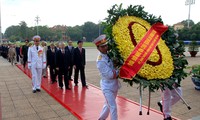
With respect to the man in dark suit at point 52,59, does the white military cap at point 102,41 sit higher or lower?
higher

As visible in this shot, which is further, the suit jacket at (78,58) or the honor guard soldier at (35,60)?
the suit jacket at (78,58)

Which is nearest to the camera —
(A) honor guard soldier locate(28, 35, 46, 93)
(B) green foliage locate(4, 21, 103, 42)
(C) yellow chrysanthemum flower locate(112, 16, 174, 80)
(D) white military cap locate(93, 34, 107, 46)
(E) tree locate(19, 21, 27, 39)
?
(C) yellow chrysanthemum flower locate(112, 16, 174, 80)

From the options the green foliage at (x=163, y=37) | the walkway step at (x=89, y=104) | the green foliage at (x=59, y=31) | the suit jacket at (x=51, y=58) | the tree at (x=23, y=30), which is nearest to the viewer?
the green foliage at (x=163, y=37)

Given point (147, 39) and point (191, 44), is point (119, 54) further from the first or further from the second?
point (191, 44)

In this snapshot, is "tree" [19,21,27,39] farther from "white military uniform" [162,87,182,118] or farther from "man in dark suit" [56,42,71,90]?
"white military uniform" [162,87,182,118]

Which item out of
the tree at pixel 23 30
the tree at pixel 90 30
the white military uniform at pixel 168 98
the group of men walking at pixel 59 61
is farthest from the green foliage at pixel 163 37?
the tree at pixel 90 30

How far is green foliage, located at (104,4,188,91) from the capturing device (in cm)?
318

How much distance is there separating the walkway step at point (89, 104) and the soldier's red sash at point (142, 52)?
5.83 ft

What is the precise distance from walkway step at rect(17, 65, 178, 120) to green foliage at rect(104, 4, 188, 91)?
1.51m

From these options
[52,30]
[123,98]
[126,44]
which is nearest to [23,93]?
[123,98]

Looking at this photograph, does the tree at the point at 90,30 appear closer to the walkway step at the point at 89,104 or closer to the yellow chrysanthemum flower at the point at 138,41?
the walkway step at the point at 89,104

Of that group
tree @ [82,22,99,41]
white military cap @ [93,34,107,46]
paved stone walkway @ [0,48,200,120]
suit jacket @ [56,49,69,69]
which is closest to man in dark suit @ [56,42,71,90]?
suit jacket @ [56,49,69,69]

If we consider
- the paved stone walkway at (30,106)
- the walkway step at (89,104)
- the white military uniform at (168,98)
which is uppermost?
the white military uniform at (168,98)

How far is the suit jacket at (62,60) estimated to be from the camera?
7.54 metres
